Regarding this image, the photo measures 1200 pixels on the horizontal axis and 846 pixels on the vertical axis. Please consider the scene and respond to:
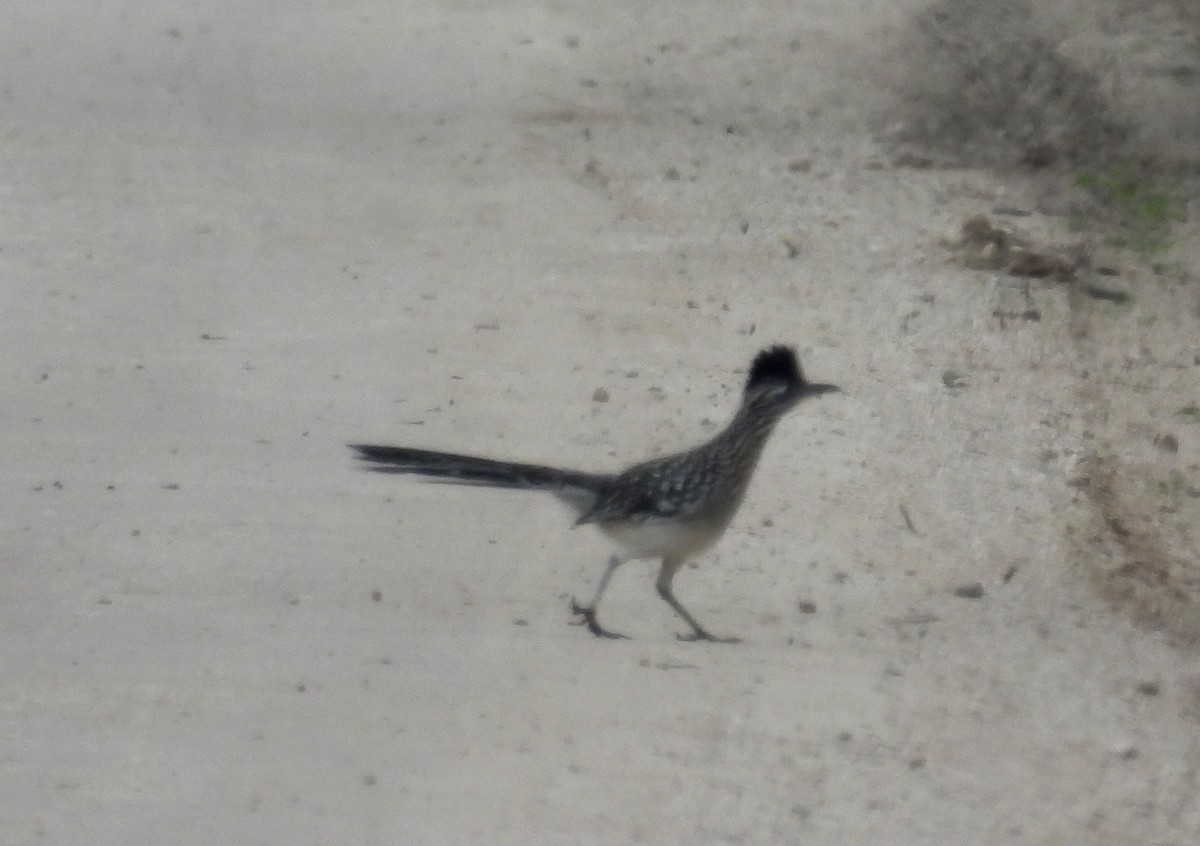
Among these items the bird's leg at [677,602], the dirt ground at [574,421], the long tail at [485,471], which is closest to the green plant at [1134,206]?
the dirt ground at [574,421]

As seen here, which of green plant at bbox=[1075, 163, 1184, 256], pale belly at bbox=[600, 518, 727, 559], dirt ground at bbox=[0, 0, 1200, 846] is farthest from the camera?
green plant at bbox=[1075, 163, 1184, 256]

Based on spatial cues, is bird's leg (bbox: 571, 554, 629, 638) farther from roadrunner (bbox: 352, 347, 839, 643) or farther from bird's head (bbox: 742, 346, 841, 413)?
bird's head (bbox: 742, 346, 841, 413)

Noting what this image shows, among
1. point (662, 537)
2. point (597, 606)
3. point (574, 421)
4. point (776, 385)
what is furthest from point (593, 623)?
point (574, 421)

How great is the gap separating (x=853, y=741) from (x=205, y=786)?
1.93 meters

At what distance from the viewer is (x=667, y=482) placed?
7516mm

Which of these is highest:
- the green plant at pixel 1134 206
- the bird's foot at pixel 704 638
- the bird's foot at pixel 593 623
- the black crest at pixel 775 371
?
the black crest at pixel 775 371

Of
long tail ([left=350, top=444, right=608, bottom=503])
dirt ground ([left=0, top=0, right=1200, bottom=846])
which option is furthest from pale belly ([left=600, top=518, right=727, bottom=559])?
dirt ground ([left=0, top=0, right=1200, bottom=846])

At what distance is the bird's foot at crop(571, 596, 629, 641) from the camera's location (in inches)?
294

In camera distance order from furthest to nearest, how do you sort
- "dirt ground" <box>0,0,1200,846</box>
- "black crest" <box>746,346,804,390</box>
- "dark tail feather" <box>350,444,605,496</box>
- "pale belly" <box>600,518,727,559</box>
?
"black crest" <box>746,346,804,390</box>
"dark tail feather" <box>350,444,605,496</box>
"pale belly" <box>600,518,727,559</box>
"dirt ground" <box>0,0,1200,846</box>

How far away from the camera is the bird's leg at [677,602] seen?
7477 mm

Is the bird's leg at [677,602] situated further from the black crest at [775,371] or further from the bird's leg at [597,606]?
the black crest at [775,371]

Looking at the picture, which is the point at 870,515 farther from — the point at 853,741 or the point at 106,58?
the point at 106,58

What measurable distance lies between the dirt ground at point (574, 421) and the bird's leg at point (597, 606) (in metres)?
0.07

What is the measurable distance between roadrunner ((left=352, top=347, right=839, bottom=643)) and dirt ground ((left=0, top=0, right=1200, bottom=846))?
292 mm
